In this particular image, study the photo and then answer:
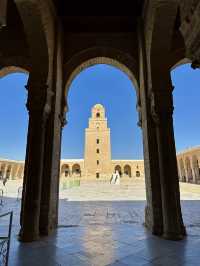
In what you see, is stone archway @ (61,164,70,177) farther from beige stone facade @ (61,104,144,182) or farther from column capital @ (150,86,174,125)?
column capital @ (150,86,174,125)

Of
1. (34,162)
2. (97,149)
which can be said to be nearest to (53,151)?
(34,162)

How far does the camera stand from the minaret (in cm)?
4284

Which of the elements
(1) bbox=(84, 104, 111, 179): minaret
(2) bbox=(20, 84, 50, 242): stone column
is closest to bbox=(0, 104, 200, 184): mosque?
(1) bbox=(84, 104, 111, 179): minaret

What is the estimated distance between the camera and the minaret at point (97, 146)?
42844 mm

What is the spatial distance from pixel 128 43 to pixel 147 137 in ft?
10.7

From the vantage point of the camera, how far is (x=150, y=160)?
198 inches

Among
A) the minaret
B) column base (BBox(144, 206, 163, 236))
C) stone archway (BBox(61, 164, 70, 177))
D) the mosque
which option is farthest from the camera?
stone archway (BBox(61, 164, 70, 177))

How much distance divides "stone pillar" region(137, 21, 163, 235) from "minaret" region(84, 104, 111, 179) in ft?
122

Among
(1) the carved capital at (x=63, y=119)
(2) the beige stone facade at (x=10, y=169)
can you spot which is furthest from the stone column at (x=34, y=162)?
(2) the beige stone facade at (x=10, y=169)

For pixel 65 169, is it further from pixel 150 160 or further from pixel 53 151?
pixel 150 160

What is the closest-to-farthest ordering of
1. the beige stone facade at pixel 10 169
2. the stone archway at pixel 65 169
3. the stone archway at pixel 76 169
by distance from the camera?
the beige stone facade at pixel 10 169 < the stone archway at pixel 65 169 < the stone archway at pixel 76 169

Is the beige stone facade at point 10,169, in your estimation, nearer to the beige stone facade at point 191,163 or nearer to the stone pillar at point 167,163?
the beige stone facade at point 191,163

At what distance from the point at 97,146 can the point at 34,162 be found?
1574 inches

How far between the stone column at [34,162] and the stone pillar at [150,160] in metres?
2.64
